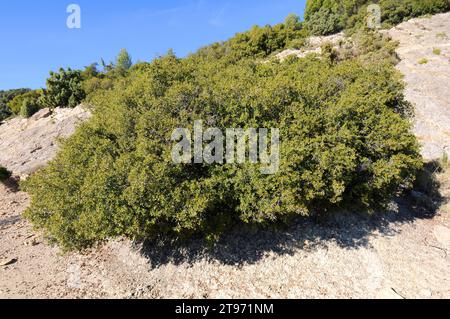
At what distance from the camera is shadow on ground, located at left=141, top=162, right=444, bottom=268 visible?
9273mm

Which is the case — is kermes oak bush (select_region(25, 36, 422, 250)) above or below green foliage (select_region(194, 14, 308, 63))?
below

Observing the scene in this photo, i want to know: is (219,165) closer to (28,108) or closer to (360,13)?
(28,108)

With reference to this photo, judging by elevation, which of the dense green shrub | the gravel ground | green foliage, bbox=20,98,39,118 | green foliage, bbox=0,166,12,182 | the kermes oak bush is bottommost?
the gravel ground

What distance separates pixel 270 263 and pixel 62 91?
32.2 m

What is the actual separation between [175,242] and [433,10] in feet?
156

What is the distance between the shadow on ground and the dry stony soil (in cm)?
A: 4

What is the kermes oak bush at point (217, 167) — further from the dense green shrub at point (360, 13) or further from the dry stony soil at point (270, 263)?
the dense green shrub at point (360, 13)

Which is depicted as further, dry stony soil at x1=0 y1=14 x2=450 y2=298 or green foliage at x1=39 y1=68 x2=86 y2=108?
green foliage at x1=39 y1=68 x2=86 y2=108

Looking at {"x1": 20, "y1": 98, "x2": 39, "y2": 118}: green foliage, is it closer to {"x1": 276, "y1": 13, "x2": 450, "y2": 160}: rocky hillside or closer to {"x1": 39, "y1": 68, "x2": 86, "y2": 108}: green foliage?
{"x1": 39, "y1": 68, "x2": 86, "y2": 108}: green foliage

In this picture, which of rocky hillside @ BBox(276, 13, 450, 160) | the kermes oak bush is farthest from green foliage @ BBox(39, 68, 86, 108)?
rocky hillside @ BBox(276, 13, 450, 160)

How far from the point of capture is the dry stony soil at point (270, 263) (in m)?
7.99

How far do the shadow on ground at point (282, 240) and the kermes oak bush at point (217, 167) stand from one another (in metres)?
0.60

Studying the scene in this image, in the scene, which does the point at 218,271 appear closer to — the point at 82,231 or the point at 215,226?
the point at 215,226

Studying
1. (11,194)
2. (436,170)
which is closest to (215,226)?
(436,170)
